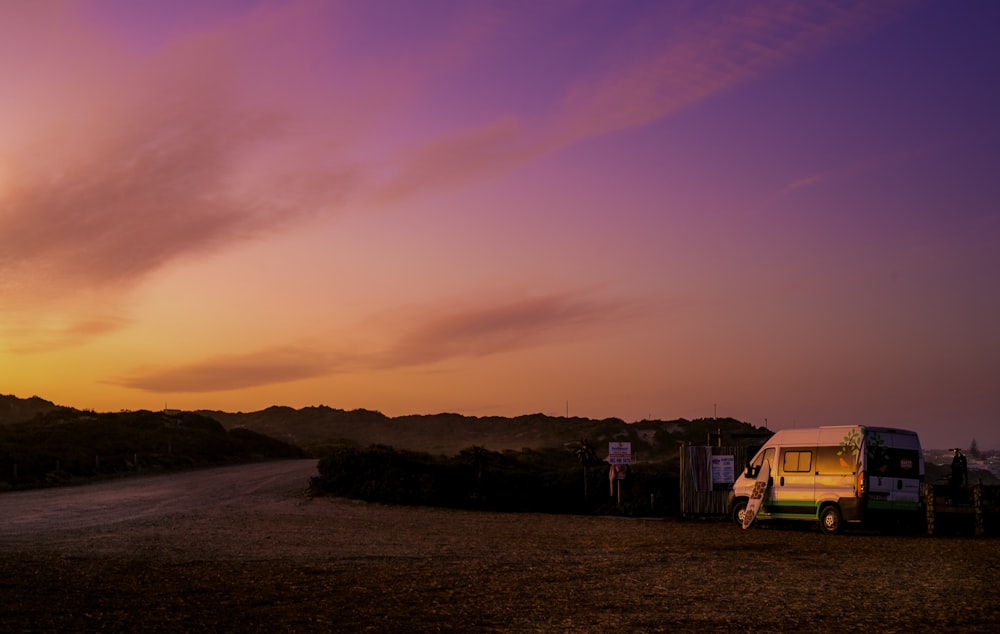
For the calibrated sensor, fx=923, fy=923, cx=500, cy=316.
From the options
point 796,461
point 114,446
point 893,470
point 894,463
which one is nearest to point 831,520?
point 796,461

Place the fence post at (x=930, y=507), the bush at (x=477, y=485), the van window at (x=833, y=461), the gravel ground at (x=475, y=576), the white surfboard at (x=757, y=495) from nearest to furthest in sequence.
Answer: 1. the gravel ground at (x=475, y=576)
2. the van window at (x=833, y=461)
3. the fence post at (x=930, y=507)
4. the white surfboard at (x=757, y=495)
5. the bush at (x=477, y=485)

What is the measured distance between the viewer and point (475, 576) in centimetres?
1555

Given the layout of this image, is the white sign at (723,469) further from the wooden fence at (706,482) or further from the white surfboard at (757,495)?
the white surfboard at (757,495)

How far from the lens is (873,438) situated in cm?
2403

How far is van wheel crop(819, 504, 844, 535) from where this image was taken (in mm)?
24234

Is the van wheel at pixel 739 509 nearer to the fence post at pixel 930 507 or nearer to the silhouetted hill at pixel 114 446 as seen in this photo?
the fence post at pixel 930 507

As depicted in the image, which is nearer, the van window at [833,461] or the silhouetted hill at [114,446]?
the van window at [833,461]

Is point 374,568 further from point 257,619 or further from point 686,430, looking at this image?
point 686,430

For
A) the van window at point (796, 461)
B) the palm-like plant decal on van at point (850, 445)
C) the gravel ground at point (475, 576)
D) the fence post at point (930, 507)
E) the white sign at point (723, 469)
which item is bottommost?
the gravel ground at point (475, 576)

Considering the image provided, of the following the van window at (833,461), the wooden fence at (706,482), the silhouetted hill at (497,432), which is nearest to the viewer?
the van window at (833,461)

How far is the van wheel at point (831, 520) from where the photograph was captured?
24.2 m

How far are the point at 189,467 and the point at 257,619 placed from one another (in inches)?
1967

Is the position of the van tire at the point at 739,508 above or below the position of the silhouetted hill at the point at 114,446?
below

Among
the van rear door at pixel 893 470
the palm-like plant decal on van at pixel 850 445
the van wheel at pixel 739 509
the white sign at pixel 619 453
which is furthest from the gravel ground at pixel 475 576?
the white sign at pixel 619 453
